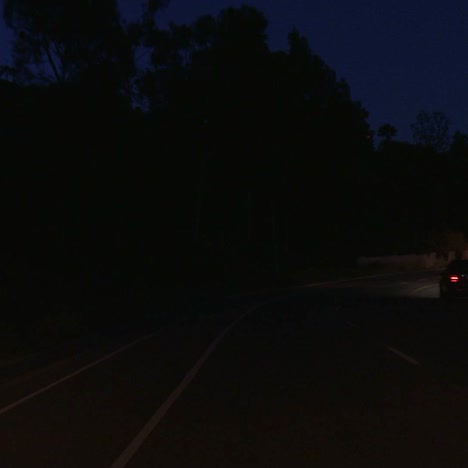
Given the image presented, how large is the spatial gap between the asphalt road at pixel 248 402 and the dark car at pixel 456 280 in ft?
41.8

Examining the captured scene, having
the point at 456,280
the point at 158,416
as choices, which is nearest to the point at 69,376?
the point at 158,416

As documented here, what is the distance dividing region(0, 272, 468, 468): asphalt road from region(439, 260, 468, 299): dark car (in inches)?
502

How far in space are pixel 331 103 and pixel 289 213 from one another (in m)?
10.5

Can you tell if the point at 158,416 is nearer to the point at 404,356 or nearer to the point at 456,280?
the point at 404,356

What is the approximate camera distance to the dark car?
3634 centimetres

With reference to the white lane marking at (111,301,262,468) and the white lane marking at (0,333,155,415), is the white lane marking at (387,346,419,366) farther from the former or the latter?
the white lane marking at (0,333,155,415)

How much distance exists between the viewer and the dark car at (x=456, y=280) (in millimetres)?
36344

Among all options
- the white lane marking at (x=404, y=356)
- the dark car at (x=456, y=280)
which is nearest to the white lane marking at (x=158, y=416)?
the white lane marking at (x=404, y=356)

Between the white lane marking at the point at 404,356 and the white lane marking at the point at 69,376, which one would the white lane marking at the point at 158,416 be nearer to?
the white lane marking at the point at 69,376

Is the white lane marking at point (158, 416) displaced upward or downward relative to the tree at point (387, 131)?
downward

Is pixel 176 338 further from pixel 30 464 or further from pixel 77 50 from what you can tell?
pixel 77 50

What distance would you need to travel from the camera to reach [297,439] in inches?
398

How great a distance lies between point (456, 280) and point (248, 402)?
2531 centimetres

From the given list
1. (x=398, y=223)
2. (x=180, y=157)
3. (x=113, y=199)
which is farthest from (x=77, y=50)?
(x=398, y=223)
